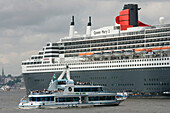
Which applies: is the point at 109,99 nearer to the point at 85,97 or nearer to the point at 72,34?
the point at 85,97

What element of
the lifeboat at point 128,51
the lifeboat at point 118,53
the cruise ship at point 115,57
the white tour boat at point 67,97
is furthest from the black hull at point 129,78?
the white tour boat at point 67,97

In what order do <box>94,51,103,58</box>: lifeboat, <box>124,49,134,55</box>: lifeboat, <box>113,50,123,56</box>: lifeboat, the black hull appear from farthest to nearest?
<box>94,51,103,58</box>: lifeboat, <box>113,50,123,56</box>: lifeboat, <box>124,49,134,55</box>: lifeboat, the black hull

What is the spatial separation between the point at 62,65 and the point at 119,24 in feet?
50.9

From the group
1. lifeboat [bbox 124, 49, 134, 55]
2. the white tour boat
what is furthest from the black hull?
the white tour boat

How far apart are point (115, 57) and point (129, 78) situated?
7125 mm

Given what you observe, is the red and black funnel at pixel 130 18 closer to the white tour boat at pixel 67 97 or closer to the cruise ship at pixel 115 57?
the cruise ship at pixel 115 57

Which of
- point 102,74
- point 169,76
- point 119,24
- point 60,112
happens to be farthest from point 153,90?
point 60,112

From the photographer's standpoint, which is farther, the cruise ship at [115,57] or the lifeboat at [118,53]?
the lifeboat at [118,53]

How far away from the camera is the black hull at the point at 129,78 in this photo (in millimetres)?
83219

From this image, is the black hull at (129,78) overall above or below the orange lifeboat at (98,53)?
below

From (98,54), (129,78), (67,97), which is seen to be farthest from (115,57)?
(67,97)

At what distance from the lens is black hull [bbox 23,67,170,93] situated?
273 feet

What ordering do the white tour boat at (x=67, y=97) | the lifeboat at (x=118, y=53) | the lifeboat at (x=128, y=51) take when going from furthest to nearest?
the lifeboat at (x=118, y=53)
the lifeboat at (x=128, y=51)
the white tour boat at (x=67, y=97)

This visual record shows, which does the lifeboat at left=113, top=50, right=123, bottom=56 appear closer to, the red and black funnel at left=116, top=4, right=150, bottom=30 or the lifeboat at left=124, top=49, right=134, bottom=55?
the lifeboat at left=124, top=49, right=134, bottom=55
